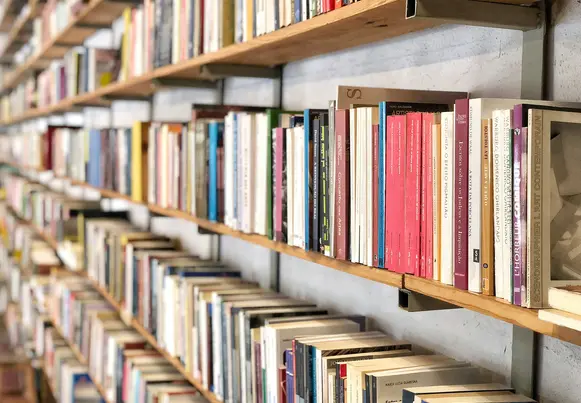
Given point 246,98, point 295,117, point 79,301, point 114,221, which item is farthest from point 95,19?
point 295,117

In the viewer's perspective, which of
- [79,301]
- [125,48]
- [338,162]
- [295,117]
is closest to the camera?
[338,162]

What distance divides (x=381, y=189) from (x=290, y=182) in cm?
35

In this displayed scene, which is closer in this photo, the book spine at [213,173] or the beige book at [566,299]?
the beige book at [566,299]

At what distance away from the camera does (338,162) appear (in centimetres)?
131

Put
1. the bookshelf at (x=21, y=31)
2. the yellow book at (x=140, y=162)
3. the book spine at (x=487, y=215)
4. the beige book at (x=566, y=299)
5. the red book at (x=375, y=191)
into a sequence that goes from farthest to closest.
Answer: the bookshelf at (x=21, y=31) → the yellow book at (x=140, y=162) → the red book at (x=375, y=191) → the book spine at (x=487, y=215) → the beige book at (x=566, y=299)

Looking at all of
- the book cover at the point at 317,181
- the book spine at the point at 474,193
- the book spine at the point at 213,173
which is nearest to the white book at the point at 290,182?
the book cover at the point at 317,181

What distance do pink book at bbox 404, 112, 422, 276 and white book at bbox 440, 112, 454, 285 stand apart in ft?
0.17

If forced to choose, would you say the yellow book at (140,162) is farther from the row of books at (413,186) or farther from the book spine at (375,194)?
the book spine at (375,194)

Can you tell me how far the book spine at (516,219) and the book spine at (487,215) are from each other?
44mm

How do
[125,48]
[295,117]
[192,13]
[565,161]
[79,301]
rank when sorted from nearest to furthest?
[565,161], [295,117], [192,13], [125,48], [79,301]

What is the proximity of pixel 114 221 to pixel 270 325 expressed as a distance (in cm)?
220

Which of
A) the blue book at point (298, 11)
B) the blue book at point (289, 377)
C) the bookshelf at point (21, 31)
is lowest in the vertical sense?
the blue book at point (289, 377)

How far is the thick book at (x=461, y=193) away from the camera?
40.6 inches

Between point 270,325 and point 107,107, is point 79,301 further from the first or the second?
point 270,325
